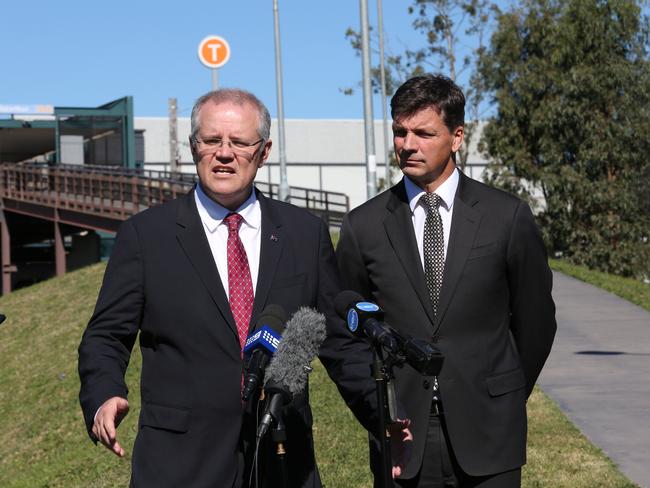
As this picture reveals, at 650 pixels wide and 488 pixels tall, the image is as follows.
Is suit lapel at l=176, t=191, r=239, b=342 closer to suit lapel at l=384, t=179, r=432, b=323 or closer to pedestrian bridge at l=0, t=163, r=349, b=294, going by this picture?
suit lapel at l=384, t=179, r=432, b=323

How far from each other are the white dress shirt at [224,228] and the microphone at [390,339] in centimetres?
64

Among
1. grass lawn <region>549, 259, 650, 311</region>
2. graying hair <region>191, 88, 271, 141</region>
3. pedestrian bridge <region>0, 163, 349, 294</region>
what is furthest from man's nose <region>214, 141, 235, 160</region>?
pedestrian bridge <region>0, 163, 349, 294</region>

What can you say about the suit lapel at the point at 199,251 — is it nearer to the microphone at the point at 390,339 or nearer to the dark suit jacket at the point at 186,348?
the dark suit jacket at the point at 186,348

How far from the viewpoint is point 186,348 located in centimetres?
412

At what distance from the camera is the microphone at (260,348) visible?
11.2 feet

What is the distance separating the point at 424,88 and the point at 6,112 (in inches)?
1870

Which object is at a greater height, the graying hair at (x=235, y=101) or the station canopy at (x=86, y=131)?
the station canopy at (x=86, y=131)

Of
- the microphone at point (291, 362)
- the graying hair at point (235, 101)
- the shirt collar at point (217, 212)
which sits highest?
the graying hair at point (235, 101)

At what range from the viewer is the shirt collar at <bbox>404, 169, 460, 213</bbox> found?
4.76 meters

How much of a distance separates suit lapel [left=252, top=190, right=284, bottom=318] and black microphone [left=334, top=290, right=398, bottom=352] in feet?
1.49

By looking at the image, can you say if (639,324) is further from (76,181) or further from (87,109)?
(87,109)

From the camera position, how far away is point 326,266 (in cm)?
448

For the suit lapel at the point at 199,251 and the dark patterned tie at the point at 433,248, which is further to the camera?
the dark patterned tie at the point at 433,248

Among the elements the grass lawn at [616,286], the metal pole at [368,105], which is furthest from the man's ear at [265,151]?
the metal pole at [368,105]
